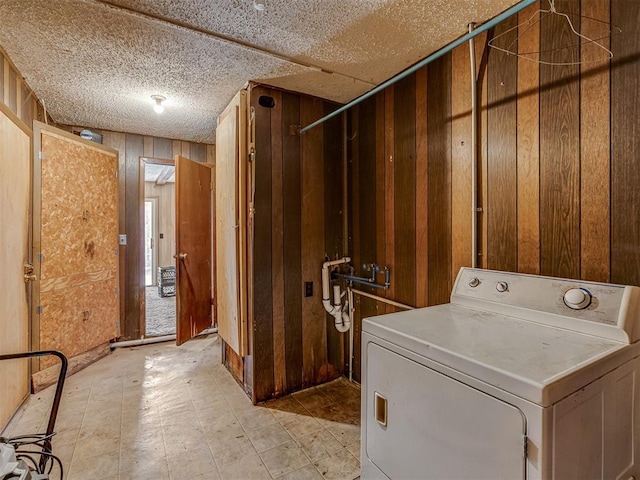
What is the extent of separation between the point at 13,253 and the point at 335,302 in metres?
2.24

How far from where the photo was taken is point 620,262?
1213 mm

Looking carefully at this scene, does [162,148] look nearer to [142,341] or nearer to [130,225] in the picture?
[130,225]

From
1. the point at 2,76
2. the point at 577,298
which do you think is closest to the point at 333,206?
the point at 577,298

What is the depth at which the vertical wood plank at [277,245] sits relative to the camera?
Answer: 2422 millimetres

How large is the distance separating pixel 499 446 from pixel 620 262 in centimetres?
87

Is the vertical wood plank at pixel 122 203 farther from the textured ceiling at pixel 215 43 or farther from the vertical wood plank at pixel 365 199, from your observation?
the vertical wood plank at pixel 365 199

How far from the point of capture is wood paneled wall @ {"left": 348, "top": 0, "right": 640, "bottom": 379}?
Answer: 121cm

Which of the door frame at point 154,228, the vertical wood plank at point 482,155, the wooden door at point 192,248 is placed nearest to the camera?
the vertical wood plank at point 482,155

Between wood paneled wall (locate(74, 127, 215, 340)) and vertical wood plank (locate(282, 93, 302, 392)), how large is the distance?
6.80 ft

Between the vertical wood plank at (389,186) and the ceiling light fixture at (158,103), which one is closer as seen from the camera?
the vertical wood plank at (389,186)

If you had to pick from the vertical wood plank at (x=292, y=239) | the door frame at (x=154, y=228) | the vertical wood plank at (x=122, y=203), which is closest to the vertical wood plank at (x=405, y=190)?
the vertical wood plank at (x=292, y=239)

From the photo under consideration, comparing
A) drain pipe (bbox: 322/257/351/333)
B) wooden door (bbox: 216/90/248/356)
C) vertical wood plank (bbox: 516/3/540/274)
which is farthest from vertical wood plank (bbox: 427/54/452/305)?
wooden door (bbox: 216/90/248/356)

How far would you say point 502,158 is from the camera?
5.26 feet

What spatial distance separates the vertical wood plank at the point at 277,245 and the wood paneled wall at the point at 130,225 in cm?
203
